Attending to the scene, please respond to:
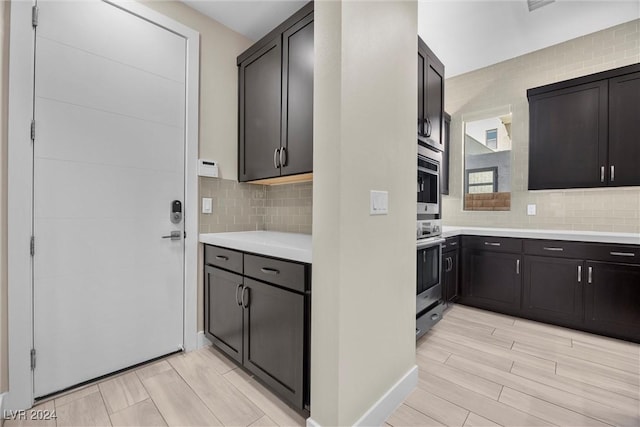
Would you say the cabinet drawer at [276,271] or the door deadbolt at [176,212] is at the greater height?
the door deadbolt at [176,212]

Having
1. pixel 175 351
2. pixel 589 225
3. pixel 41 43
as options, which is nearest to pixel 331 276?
pixel 175 351

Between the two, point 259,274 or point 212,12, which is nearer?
point 259,274

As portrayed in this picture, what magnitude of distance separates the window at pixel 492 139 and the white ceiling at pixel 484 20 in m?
0.88

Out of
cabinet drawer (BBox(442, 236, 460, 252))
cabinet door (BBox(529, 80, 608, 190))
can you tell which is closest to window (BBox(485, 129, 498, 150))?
cabinet door (BBox(529, 80, 608, 190))

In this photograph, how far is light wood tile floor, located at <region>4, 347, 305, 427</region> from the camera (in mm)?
1493

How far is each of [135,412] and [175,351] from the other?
61 cm

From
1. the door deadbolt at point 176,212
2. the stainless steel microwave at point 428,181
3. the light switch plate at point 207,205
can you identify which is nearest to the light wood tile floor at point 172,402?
the door deadbolt at point 176,212

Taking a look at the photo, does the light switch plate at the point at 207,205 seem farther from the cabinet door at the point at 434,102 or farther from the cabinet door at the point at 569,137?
the cabinet door at the point at 569,137

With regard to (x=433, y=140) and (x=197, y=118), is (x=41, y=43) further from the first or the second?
(x=433, y=140)

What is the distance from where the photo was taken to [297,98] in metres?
2.00

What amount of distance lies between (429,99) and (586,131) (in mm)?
1738

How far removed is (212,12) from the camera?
2268 millimetres

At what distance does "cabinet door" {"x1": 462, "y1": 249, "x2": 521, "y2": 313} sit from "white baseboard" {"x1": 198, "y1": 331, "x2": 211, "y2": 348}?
9.03 feet

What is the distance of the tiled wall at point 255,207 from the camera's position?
2.39 meters
